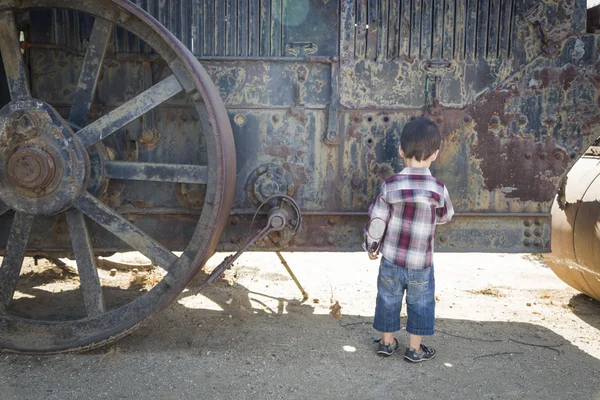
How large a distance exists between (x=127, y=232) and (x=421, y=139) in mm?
1555

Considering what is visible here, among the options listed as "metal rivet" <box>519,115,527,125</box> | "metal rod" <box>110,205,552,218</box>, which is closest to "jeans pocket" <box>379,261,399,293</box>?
"metal rod" <box>110,205,552,218</box>

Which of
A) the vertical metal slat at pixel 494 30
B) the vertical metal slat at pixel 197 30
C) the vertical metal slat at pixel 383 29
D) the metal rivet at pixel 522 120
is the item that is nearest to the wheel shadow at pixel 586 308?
the metal rivet at pixel 522 120

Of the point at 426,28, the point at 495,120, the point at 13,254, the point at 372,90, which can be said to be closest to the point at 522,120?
the point at 495,120

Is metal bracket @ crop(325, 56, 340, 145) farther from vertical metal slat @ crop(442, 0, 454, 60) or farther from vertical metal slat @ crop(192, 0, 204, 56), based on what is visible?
vertical metal slat @ crop(192, 0, 204, 56)

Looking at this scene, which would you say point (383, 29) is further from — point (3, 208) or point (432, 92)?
point (3, 208)

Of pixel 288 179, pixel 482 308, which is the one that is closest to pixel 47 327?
pixel 288 179

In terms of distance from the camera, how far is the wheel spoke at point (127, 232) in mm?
2943

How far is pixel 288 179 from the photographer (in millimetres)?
3271

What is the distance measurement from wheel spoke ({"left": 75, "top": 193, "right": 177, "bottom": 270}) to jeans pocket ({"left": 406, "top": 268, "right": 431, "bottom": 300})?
121cm

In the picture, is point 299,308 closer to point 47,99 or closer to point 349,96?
point 349,96

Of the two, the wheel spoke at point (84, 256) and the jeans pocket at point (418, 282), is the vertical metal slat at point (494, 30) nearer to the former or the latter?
the jeans pocket at point (418, 282)

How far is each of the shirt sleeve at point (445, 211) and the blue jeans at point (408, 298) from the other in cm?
26

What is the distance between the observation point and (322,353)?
3.11 metres

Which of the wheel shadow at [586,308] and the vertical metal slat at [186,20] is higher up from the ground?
the vertical metal slat at [186,20]
